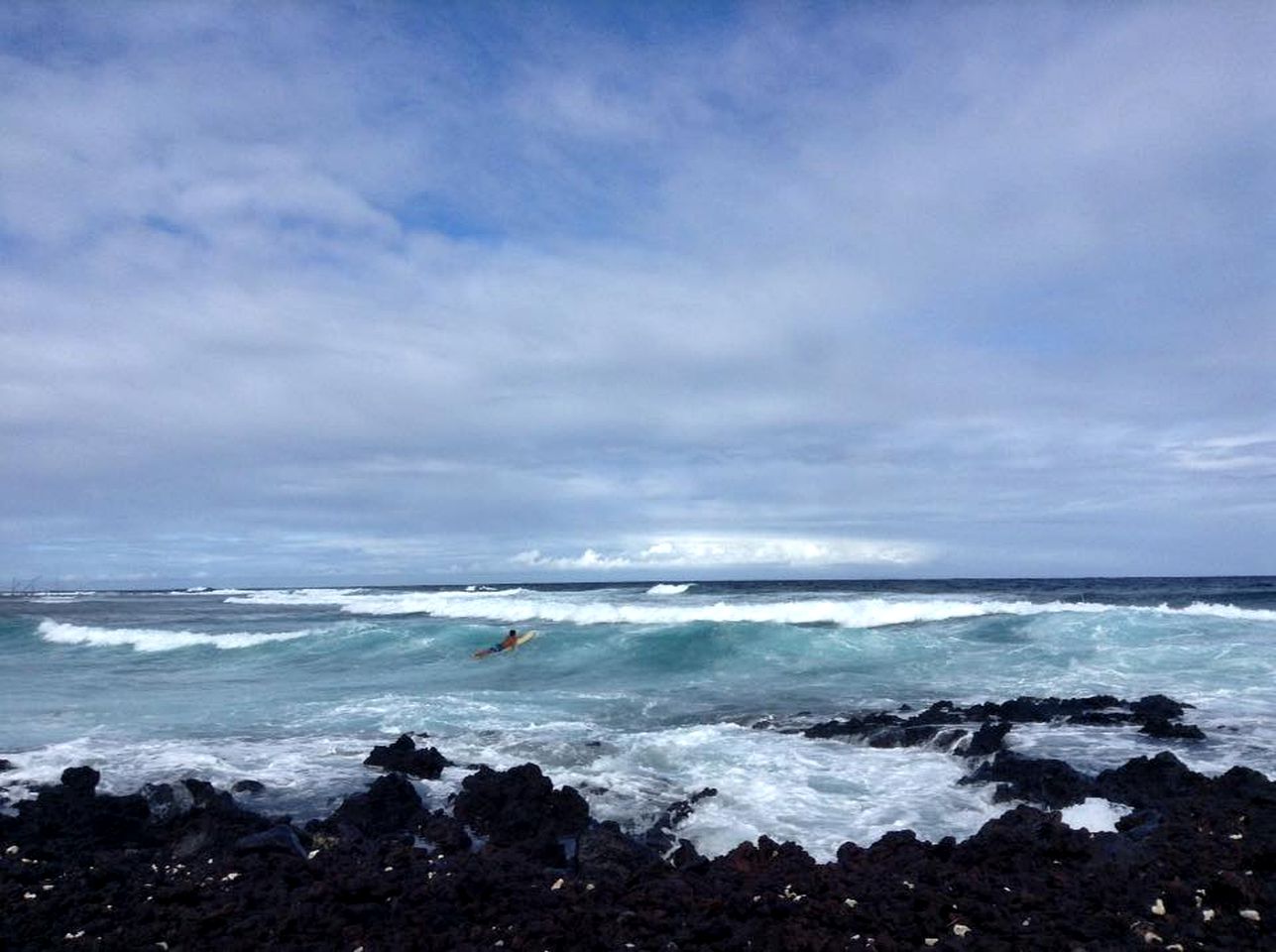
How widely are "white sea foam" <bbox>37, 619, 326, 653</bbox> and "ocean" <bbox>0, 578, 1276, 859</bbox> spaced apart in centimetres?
18

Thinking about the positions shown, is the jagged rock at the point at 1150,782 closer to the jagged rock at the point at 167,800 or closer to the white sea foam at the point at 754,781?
the white sea foam at the point at 754,781

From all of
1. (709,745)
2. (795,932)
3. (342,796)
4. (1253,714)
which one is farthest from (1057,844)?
(1253,714)

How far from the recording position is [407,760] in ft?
36.1

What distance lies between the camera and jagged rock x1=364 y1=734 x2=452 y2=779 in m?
10.9

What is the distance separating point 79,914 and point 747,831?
5.40 metres

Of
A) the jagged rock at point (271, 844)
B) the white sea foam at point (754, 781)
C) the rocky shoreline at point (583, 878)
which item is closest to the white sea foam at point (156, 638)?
the white sea foam at point (754, 781)

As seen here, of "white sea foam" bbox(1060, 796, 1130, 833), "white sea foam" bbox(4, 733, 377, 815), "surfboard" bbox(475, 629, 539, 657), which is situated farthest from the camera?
"surfboard" bbox(475, 629, 539, 657)

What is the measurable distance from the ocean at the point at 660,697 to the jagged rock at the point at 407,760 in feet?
0.81

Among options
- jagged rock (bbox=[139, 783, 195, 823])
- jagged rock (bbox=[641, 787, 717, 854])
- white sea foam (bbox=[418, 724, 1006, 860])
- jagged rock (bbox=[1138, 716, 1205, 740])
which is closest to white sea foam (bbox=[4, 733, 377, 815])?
jagged rock (bbox=[139, 783, 195, 823])

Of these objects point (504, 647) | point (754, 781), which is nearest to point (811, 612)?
point (504, 647)

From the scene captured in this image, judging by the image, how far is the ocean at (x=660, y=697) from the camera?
10.4m

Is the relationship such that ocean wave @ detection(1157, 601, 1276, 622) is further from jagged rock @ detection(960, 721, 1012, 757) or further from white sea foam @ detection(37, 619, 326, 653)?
white sea foam @ detection(37, 619, 326, 653)

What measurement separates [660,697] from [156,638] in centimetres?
2350

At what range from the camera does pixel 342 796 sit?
33.0 feet
